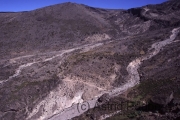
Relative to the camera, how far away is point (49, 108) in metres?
37.6

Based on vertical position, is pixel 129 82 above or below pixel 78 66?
below

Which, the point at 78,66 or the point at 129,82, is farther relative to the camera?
the point at 78,66

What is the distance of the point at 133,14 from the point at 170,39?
4142cm

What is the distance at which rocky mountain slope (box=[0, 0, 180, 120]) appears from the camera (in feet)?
121

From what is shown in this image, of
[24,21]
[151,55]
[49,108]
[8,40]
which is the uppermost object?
[24,21]

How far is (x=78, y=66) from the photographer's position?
48.3 meters

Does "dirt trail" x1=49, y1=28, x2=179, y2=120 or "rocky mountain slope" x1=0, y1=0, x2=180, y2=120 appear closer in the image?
"dirt trail" x1=49, y1=28, x2=179, y2=120

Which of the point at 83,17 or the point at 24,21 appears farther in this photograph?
the point at 83,17

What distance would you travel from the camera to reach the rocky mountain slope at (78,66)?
36.8m

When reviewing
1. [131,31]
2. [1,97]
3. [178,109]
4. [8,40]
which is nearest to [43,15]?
[8,40]

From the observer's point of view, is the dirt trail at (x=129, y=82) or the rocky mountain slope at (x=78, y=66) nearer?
the dirt trail at (x=129, y=82)

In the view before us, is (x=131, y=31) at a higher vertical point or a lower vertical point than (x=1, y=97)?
higher

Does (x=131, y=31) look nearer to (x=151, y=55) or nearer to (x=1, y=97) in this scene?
(x=151, y=55)

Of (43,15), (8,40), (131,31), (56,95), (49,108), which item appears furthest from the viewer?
(43,15)
